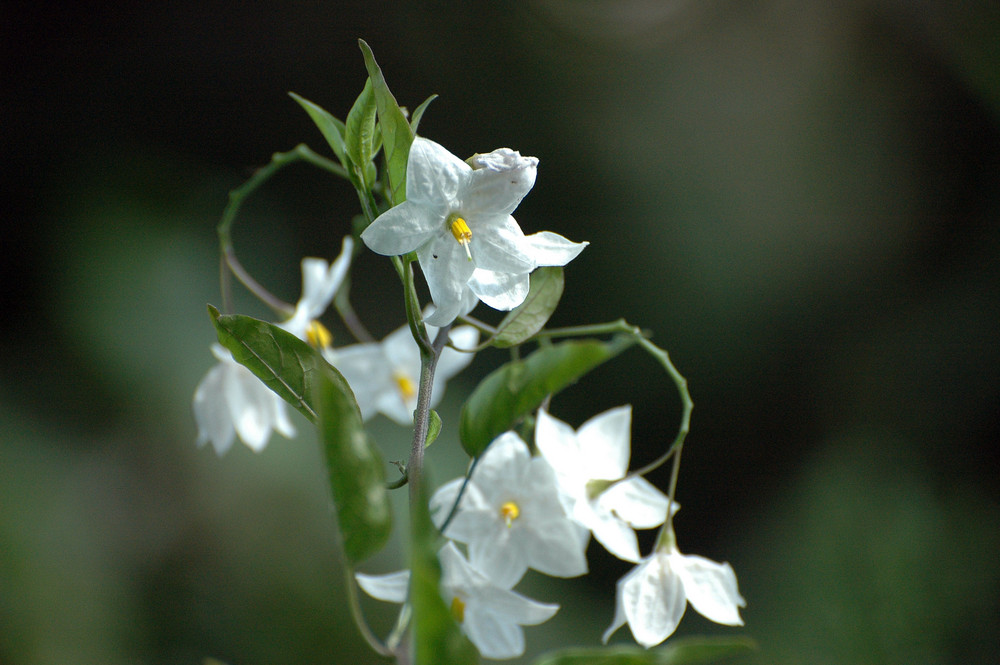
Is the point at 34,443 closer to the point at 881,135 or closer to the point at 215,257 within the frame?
the point at 215,257

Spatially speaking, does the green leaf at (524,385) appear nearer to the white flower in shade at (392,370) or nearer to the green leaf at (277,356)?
the green leaf at (277,356)

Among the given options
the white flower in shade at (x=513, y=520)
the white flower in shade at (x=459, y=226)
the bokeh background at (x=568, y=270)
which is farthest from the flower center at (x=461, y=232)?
the bokeh background at (x=568, y=270)

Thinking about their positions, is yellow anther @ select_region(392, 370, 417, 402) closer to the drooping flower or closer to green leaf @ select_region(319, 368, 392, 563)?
the drooping flower

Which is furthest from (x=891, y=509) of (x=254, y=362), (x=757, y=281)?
(x=254, y=362)

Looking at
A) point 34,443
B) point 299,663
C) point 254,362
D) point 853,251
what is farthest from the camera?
point 853,251

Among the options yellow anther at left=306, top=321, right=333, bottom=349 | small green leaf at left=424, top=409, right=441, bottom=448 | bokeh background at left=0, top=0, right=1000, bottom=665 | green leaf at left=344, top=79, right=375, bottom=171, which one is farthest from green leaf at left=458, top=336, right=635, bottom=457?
bokeh background at left=0, top=0, right=1000, bottom=665

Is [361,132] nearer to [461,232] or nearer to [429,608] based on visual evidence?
[461,232]
